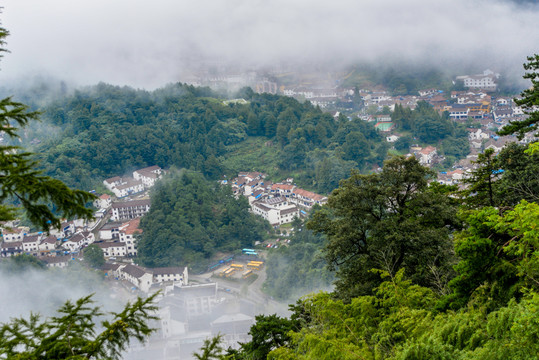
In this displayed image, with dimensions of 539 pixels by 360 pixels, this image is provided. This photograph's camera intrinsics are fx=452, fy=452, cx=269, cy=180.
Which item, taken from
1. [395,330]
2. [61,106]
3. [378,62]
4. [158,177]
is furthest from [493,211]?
[378,62]

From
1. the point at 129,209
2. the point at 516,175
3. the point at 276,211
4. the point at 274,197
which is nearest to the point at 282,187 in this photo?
the point at 274,197

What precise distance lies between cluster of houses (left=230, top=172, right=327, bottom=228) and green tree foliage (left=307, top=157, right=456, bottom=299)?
13.9m

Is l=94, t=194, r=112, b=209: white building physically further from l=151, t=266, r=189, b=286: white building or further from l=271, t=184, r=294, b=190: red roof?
l=271, t=184, r=294, b=190: red roof

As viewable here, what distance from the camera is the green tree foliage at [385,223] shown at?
5.66 metres

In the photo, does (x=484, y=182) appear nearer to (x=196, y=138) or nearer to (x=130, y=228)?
(x=130, y=228)

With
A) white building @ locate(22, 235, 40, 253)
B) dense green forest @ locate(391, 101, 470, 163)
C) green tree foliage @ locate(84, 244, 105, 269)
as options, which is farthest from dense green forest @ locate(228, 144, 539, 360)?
dense green forest @ locate(391, 101, 470, 163)

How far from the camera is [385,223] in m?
5.79

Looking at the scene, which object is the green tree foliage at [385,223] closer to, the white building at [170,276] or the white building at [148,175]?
the white building at [170,276]

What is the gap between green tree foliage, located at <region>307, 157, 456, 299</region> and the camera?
5.66m

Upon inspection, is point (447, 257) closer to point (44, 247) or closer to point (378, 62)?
point (44, 247)

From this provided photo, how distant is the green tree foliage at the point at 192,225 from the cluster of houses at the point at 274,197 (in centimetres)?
87

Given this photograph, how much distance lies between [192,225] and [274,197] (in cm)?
467

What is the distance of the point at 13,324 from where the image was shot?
2.34 meters

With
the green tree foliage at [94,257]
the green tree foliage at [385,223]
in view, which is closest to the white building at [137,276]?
the green tree foliage at [94,257]
